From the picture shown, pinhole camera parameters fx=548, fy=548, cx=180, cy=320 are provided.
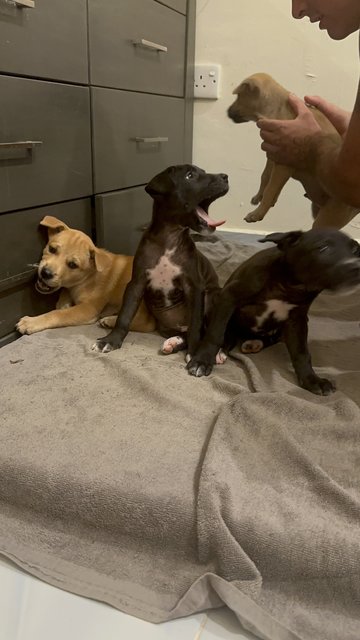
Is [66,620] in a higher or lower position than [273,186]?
lower

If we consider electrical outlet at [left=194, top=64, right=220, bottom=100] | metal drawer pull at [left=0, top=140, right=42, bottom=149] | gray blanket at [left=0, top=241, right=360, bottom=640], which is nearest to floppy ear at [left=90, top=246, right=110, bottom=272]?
metal drawer pull at [left=0, top=140, right=42, bottom=149]

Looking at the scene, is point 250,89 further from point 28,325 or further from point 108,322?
point 28,325

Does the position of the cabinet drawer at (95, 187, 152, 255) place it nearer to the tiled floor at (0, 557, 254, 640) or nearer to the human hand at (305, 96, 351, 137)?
the human hand at (305, 96, 351, 137)

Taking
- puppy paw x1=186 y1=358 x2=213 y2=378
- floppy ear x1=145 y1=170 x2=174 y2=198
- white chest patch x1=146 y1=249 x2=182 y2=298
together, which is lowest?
puppy paw x1=186 y1=358 x2=213 y2=378

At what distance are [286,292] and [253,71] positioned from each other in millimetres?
1545

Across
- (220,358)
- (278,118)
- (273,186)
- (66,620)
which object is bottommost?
(66,620)

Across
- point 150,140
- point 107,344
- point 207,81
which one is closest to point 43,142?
point 107,344

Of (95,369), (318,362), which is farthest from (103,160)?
(318,362)

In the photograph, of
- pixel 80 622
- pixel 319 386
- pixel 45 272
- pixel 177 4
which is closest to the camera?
pixel 80 622

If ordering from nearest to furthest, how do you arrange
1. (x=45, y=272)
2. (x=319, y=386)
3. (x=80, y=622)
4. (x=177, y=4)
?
(x=80, y=622), (x=319, y=386), (x=45, y=272), (x=177, y=4)

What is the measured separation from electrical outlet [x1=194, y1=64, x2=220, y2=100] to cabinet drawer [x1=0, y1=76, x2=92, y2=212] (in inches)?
42.6

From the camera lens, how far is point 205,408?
122 cm

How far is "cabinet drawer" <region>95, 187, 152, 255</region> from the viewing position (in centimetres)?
190

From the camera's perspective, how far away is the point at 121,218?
2.04m
